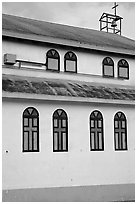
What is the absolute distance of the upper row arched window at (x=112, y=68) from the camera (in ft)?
50.9

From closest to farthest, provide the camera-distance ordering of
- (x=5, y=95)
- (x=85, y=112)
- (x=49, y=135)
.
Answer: (x=5, y=95), (x=49, y=135), (x=85, y=112)

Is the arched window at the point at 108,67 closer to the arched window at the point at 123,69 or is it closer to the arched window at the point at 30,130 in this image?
the arched window at the point at 123,69

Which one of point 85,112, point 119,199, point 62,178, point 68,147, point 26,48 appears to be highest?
point 26,48

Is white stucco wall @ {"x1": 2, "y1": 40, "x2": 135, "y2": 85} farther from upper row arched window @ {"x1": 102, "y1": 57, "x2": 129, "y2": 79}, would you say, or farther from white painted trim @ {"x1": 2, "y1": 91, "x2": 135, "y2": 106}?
white painted trim @ {"x1": 2, "y1": 91, "x2": 135, "y2": 106}

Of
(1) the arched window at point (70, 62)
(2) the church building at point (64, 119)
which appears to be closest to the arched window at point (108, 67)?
(2) the church building at point (64, 119)

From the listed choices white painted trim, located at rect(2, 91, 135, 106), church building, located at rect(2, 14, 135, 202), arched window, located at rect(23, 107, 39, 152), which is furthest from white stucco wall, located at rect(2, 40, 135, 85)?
arched window, located at rect(23, 107, 39, 152)

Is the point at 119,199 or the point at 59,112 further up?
the point at 59,112

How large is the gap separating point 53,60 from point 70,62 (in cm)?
77

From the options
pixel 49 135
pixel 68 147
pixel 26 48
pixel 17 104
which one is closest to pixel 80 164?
pixel 68 147

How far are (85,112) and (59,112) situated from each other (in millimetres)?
1059

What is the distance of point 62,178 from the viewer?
12.6 meters

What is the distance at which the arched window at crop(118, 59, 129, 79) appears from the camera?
15803 mm

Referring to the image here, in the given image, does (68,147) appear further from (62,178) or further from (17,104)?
(17,104)

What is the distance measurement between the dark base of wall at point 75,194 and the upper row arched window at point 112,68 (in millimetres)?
4632
